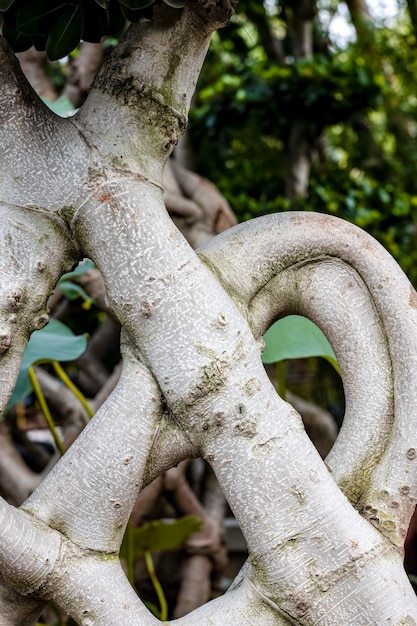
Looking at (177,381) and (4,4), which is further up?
(4,4)

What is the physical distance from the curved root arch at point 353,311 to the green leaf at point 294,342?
28 cm

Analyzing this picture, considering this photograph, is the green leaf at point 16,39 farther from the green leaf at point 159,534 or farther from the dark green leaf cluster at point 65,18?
the green leaf at point 159,534

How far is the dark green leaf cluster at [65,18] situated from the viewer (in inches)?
33.2

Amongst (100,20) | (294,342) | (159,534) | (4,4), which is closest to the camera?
(4,4)

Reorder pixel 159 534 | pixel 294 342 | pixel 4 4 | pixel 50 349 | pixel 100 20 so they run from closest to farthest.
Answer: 1. pixel 4 4
2. pixel 100 20
3. pixel 294 342
4. pixel 50 349
5. pixel 159 534

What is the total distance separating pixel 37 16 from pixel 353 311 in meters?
0.50

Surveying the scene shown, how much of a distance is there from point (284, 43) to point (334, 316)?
2770 mm

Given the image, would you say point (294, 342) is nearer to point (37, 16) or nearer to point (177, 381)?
point (177, 381)

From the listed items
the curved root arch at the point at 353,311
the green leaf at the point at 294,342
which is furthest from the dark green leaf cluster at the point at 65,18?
the green leaf at the point at 294,342

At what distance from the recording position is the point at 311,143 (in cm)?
309

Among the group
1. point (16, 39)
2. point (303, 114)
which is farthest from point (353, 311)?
point (303, 114)

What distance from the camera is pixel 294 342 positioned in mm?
1227

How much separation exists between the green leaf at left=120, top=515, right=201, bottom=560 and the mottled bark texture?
0.87 metres

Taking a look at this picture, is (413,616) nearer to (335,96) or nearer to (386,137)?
(335,96)
